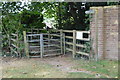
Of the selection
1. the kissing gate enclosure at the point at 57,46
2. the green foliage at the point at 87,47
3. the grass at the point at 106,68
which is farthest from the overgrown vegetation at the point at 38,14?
the grass at the point at 106,68

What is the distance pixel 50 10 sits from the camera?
9859 mm

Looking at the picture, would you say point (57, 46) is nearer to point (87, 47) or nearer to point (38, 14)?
point (87, 47)

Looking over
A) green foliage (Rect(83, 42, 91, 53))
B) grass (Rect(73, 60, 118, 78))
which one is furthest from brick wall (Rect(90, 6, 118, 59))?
grass (Rect(73, 60, 118, 78))

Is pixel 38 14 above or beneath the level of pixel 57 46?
above

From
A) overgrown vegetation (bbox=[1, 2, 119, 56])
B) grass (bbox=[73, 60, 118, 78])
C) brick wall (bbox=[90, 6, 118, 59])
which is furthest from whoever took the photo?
overgrown vegetation (bbox=[1, 2, 119, 56])

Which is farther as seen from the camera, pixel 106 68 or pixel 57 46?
pixel 57 46

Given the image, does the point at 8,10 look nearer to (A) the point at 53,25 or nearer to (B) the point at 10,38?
(B) the point at 10,38

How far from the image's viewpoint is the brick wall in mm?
4809

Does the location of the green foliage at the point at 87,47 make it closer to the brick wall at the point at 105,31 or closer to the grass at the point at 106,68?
the brick wall at the point at 105,31

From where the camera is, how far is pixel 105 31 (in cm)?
497

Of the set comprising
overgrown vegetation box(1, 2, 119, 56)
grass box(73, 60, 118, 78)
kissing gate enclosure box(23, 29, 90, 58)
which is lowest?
grass box(73, 60, 118, 78)

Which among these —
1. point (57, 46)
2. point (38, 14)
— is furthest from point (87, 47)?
point (38, 14)

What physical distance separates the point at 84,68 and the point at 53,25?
7737 millimetres

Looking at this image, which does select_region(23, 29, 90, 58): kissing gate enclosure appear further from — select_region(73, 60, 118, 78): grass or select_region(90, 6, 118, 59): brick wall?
select_region(73, 60, 118, 78): grass
